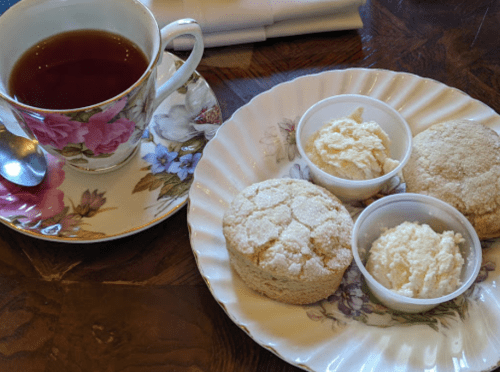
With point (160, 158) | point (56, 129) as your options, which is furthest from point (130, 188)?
point (56, 129)

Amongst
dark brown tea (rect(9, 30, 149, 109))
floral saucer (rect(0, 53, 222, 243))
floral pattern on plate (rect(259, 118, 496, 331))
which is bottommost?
floral pattern on plate (rect(259, 118, 496, 331))

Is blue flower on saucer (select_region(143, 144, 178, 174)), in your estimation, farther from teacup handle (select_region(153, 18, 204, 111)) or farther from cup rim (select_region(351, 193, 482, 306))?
cup rim (select_region(351, 193, 482, 306))

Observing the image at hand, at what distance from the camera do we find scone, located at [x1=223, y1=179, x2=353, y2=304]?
84cm

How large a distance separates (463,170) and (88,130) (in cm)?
78

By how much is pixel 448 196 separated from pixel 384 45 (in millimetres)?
579

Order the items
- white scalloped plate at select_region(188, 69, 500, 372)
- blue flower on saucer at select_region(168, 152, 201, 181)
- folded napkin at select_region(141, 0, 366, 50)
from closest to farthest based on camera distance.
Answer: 1. white scalloped plate at select_region(188, 69, 500, 372)
2. blue flower on saucer at select_region(168, 152, 201, 181)
3. folded napkin at select_region(141, 0, 366, 50)

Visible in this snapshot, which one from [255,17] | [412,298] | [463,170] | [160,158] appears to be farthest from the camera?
[255,17]

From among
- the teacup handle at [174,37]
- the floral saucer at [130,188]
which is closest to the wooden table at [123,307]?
the floral saucer at [130,188]

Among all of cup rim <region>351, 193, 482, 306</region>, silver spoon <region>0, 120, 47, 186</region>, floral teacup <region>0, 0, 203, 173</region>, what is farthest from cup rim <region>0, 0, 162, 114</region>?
cup rim <region>351, 193, 482, 306</region>

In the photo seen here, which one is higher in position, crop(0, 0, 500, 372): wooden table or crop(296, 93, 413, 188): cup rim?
crop(296, 93, 413, 188): cup rim

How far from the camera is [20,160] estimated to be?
106cm

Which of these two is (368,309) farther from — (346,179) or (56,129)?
(56,129)

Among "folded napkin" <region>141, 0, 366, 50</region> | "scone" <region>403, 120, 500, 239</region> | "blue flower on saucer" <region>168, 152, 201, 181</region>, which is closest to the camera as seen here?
"scone" <region>403, 120, 500, 239</region>

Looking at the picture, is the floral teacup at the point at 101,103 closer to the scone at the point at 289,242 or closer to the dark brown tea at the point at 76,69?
the dark brown tea at the point at 76,69
